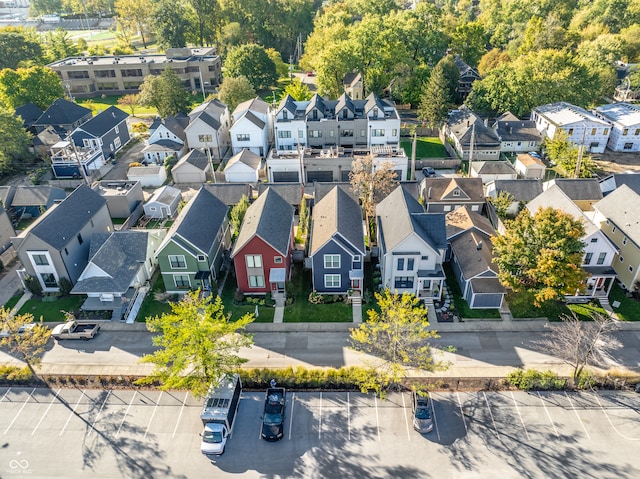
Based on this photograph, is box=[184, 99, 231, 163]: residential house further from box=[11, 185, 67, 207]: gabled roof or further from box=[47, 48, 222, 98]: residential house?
box=[47, 48, 222, 98]: residential house

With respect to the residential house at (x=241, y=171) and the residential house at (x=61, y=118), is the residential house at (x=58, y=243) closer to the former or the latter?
the residential house at (x=241, y=171)

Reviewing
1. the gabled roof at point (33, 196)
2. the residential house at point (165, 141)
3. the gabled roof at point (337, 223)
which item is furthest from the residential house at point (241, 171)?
the gabled roof at point (33, 196)

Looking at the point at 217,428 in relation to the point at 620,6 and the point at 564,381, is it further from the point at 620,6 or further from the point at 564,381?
the point at 620,6

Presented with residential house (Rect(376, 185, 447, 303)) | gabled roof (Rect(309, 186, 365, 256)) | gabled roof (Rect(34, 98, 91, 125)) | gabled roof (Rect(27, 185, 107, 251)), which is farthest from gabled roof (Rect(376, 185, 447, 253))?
gabled roof (Rect(34, 98, 91, 125))

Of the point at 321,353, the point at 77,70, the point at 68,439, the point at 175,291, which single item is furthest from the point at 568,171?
the point at 77,70

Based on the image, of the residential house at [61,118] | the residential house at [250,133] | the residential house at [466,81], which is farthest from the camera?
the residential house at [466,81]
